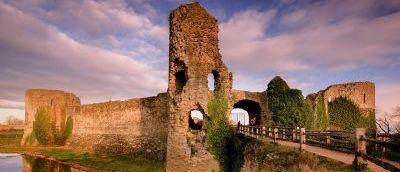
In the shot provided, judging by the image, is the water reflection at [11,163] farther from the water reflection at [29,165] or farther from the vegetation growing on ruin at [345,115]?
the vegetation growing on ruin at [345,115]

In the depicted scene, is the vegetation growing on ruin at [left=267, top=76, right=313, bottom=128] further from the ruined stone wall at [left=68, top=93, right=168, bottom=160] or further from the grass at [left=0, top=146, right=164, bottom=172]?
the grass at [left=0, top=146, right=164, bottom=172]

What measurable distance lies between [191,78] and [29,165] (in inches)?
689

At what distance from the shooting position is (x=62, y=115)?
1853 inches

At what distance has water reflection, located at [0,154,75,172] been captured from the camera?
2912cm

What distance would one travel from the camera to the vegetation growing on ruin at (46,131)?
150 ft

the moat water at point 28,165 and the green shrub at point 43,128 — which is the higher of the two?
the green shrub at point 43,128

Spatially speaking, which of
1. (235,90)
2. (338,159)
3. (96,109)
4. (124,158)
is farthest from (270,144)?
(96,109)

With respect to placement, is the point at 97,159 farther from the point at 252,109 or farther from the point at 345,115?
the point at 345,115

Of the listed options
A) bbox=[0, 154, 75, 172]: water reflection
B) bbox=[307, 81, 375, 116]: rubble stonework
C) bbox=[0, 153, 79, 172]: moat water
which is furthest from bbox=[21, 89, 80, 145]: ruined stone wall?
bbox=[307, 81, 375, 116]: rubble stonework

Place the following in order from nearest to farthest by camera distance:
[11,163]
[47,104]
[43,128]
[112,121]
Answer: [11,163], [112,121], [43,128], [47,104]

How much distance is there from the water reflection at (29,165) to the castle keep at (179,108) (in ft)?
16.5

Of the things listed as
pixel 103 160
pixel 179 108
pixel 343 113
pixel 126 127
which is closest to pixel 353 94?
pixel 343 113

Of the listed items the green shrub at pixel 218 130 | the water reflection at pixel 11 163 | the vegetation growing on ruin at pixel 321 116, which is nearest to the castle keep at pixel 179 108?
the green shrub at pixel 218 130

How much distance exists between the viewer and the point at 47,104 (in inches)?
1860
